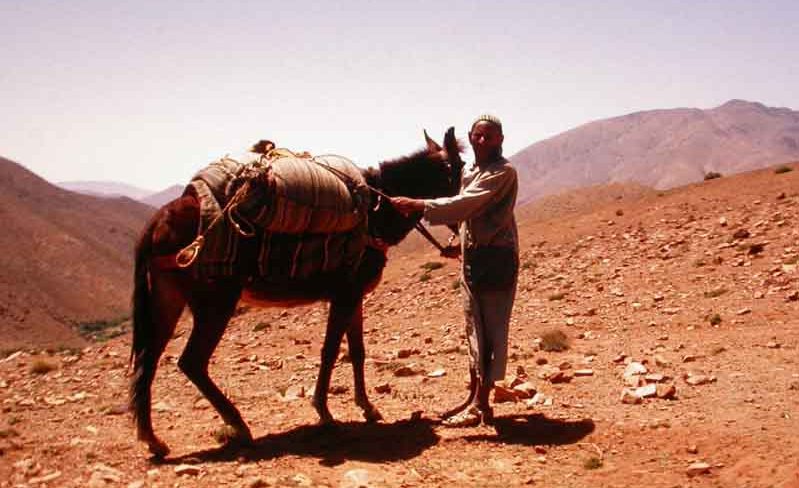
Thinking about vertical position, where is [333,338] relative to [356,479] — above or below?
above

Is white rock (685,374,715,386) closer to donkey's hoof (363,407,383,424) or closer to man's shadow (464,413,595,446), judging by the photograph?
man's shadow (464,413,595,446)

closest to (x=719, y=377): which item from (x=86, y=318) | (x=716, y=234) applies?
(x=716, y=234)

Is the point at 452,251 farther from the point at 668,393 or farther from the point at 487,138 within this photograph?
the point at 668,393

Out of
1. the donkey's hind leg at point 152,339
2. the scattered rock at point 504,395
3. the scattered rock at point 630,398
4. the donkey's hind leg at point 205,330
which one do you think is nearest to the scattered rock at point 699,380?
the scattered rock at point 630,398

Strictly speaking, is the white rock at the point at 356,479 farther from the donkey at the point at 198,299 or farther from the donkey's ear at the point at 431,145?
the donkey's ear at the point at 431,145

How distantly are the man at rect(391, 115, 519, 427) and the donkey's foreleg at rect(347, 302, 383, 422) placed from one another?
2.45ft

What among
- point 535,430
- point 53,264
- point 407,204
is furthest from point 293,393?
point 53,264

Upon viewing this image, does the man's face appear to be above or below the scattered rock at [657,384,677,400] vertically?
above

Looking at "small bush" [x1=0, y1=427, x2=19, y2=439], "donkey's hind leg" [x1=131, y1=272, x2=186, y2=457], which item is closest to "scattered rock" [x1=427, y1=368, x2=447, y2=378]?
"donkey's hind leg" [x1=131, y1=272, x2=186, y2=457]

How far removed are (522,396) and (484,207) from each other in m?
2.11

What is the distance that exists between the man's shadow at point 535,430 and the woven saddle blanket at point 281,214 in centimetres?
185

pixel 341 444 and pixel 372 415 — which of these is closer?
pixel 341 444

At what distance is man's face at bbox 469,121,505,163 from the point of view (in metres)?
5.33

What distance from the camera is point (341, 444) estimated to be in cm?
529
